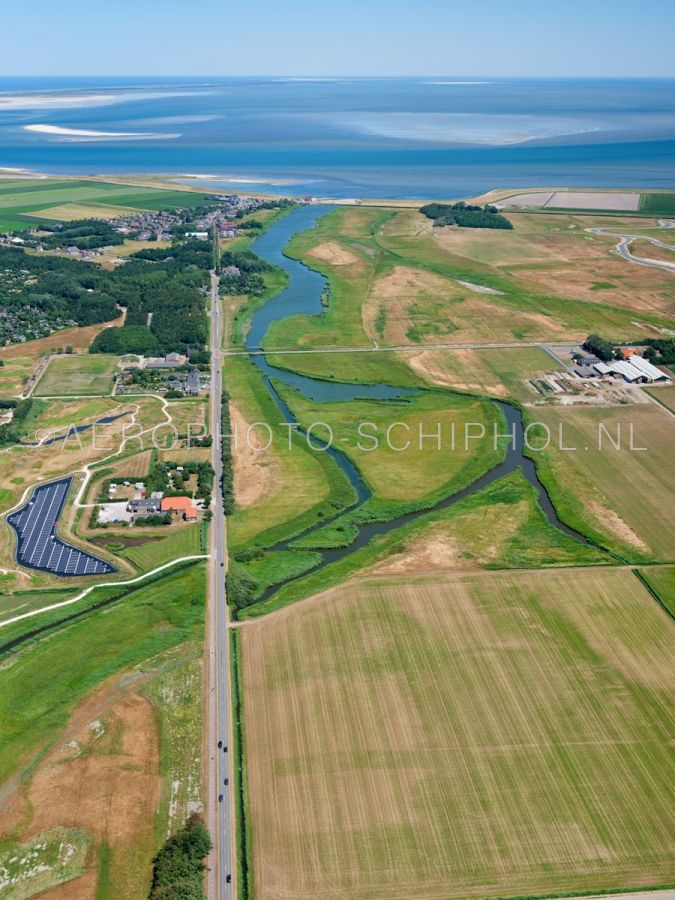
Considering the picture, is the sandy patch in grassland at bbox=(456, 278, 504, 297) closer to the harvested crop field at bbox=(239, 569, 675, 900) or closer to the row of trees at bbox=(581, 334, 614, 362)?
the row of trees at bbox=(581, 334, 614, 362)

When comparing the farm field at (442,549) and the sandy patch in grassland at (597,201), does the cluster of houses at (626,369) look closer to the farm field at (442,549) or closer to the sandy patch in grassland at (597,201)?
the farm field at (442,549)

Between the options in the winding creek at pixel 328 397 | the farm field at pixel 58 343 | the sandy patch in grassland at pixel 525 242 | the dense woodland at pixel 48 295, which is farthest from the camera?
the sandy patch in grassland at pixel 525 242

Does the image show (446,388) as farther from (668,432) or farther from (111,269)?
(111,269)

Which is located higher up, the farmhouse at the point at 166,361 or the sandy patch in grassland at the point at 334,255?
the sandy patch in grassland at the point at 334,255

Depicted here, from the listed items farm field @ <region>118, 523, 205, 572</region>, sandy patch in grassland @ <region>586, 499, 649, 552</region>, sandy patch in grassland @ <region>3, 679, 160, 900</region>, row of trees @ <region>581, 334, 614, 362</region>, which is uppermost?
row of trees @ <region>581, 334, 614, 362</region>

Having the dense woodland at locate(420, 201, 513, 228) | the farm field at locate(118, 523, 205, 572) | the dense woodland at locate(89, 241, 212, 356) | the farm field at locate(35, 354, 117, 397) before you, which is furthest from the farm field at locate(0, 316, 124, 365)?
the dense woodland at locate(420, 201, 513, 228)

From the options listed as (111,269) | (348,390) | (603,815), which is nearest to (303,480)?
Answer: (348,390)

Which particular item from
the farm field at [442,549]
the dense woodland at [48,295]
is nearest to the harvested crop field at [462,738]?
the farm field at [442,549]

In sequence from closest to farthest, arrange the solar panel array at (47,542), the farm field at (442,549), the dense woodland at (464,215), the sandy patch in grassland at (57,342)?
the farm field at (442,549) < the solar panel array at (47,542) < the sandy patch in grassland at (57,342) < the dense woodland at (464,215)
